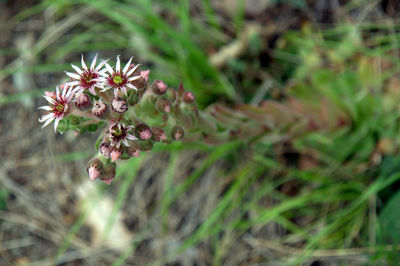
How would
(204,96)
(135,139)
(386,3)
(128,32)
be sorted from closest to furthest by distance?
(135,139) → (386,3) → (204,96) → (128,32)

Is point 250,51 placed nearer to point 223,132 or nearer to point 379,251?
point 223,132

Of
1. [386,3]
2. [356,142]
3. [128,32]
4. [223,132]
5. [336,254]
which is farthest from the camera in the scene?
[128,32]

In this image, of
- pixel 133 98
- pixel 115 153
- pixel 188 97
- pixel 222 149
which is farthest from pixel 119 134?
pixel 222 149

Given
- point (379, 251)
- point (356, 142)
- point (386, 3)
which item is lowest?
point (379, 251)

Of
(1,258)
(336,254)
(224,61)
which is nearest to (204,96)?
(224,61)

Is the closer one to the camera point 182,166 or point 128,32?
point 182,166

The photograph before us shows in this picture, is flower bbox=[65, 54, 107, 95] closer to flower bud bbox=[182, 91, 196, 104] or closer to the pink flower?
the pink flower

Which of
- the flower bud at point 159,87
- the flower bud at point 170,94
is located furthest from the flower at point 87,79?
the flower bud at point 170,94
